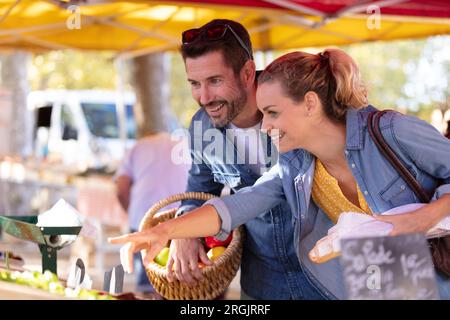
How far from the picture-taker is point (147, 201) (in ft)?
17.0

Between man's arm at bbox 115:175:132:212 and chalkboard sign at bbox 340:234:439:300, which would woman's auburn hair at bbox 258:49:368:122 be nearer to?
chalkboard sign at bbox 340:234:439:300

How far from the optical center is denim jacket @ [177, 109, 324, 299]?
2.73m

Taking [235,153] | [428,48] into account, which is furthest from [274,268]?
[428,48]

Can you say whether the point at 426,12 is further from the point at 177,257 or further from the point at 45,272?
the point at 45,272

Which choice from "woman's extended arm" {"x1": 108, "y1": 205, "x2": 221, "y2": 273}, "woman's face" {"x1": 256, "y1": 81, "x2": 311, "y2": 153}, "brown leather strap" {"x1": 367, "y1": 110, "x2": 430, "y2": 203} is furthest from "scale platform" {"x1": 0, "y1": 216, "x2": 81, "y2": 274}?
"brown leather strap" {"x1": 367, "y1": 110, "x2": 430, "y2": 203}

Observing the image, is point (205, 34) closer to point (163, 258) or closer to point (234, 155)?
point (234, 155)

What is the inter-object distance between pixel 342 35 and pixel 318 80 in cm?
389

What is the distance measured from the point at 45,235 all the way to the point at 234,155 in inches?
25.4

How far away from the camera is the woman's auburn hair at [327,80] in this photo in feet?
7.47

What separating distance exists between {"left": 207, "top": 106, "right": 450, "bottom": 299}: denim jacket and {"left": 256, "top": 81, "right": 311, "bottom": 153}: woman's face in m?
0.13

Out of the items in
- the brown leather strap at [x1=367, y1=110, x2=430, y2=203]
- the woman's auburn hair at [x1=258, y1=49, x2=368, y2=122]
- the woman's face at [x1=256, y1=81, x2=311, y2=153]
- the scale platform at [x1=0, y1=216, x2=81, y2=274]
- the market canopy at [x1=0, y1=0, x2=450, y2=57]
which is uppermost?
the market canopy at [x1=0, y1=0, x2=450, y2=57]

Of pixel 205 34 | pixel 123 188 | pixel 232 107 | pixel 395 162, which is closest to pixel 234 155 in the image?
pixel 232 107

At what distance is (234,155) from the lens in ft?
8.92

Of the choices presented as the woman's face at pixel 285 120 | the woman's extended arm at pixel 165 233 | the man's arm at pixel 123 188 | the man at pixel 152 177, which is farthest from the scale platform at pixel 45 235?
the man's arm at pixel 123 188
